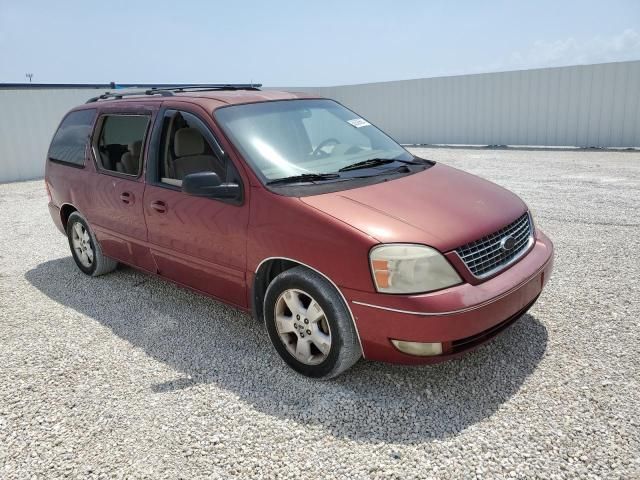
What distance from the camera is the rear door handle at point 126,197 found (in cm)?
418

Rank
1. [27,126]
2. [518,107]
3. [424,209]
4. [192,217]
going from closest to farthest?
1. [424,209]
2. [192,217]
3. [27,126]
4. [518,107]

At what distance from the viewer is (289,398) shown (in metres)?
3.01

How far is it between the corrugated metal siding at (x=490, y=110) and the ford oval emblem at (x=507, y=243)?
1352cm

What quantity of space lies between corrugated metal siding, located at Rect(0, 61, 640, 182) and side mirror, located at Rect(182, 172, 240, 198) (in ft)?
40.6

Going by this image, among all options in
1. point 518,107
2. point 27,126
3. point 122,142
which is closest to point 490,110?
point 518,107

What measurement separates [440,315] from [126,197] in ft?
9.31

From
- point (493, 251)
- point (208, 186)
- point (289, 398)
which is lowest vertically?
point (289, 398)

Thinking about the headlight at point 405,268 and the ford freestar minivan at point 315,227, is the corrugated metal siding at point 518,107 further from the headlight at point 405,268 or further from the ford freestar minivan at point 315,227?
the headlight at point 405,268

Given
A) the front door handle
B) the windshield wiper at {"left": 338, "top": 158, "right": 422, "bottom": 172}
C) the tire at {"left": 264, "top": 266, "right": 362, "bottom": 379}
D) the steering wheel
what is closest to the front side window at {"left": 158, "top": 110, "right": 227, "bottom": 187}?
the front door handle

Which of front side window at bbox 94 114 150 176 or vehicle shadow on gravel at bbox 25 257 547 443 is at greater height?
front side window at bbox 94 114 150 176

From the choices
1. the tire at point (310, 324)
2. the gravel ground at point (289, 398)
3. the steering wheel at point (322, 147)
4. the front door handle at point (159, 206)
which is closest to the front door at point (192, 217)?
the front door handle at point (159, 206)

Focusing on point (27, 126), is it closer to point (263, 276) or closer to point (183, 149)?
point (183, 149)

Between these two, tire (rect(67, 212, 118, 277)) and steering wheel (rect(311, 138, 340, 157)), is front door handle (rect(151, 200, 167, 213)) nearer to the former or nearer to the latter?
steering wheel (rect(311, 138, 340, 157))

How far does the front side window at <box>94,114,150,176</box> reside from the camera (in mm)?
4184
